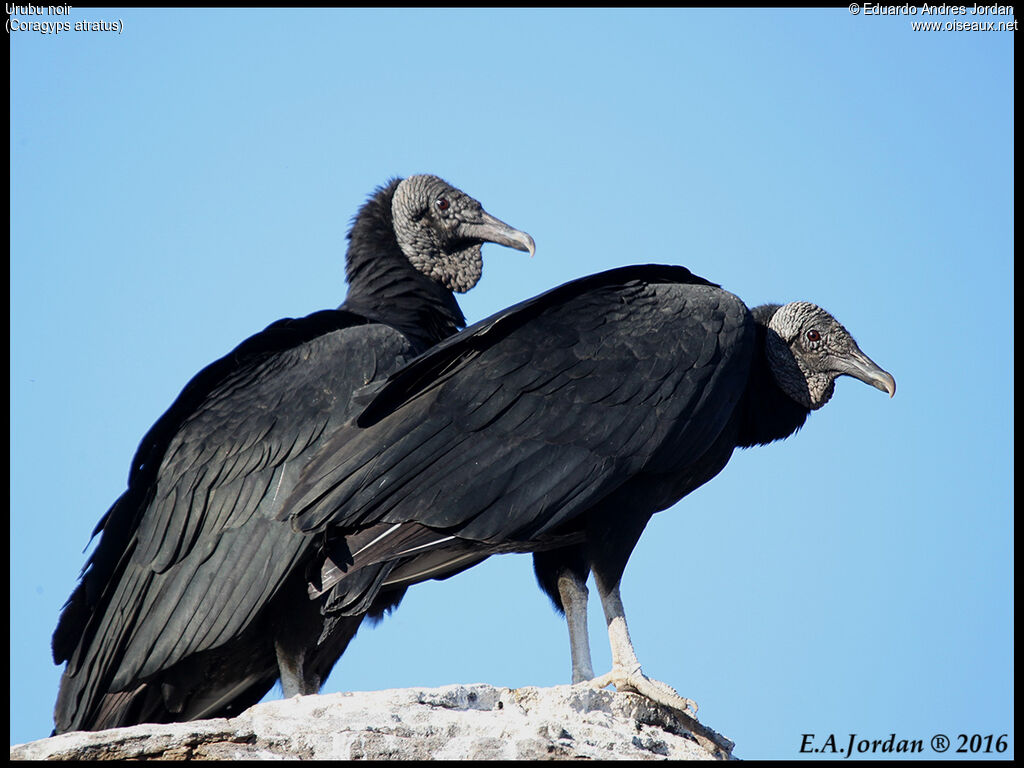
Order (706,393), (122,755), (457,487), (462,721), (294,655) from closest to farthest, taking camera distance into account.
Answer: (122,755), (462,721), (457,487), (706,393), (294,655)

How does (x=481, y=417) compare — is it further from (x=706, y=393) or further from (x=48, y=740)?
(x=48, y=740)

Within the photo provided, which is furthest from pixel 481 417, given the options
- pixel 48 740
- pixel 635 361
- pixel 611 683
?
pixel 48 740

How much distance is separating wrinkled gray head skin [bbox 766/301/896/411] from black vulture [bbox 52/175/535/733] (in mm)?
1420

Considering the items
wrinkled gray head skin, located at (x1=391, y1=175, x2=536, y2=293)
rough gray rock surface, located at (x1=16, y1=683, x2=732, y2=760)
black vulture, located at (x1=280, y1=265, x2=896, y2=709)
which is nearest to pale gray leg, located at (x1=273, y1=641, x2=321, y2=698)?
black vulture, located at (x1=280, y1=265, x2=896, y2=709)

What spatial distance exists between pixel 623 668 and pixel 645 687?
0.35ft

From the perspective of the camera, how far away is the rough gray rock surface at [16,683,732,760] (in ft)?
12.8

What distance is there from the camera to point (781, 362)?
5465 millimetres

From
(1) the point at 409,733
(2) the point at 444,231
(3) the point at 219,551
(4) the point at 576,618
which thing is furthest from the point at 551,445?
(2) the point at 444,231

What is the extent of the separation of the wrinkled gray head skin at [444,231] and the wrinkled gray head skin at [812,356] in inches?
53.1

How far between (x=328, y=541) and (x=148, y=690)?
112 centimetres

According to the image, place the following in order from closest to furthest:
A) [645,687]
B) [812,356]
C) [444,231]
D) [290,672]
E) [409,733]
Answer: [409,733] < [645,687] < [290,672] < [812,356] < [444,231]

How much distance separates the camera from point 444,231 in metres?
6.46

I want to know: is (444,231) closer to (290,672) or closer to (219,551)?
(219,551)

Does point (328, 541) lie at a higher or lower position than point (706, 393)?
lower
